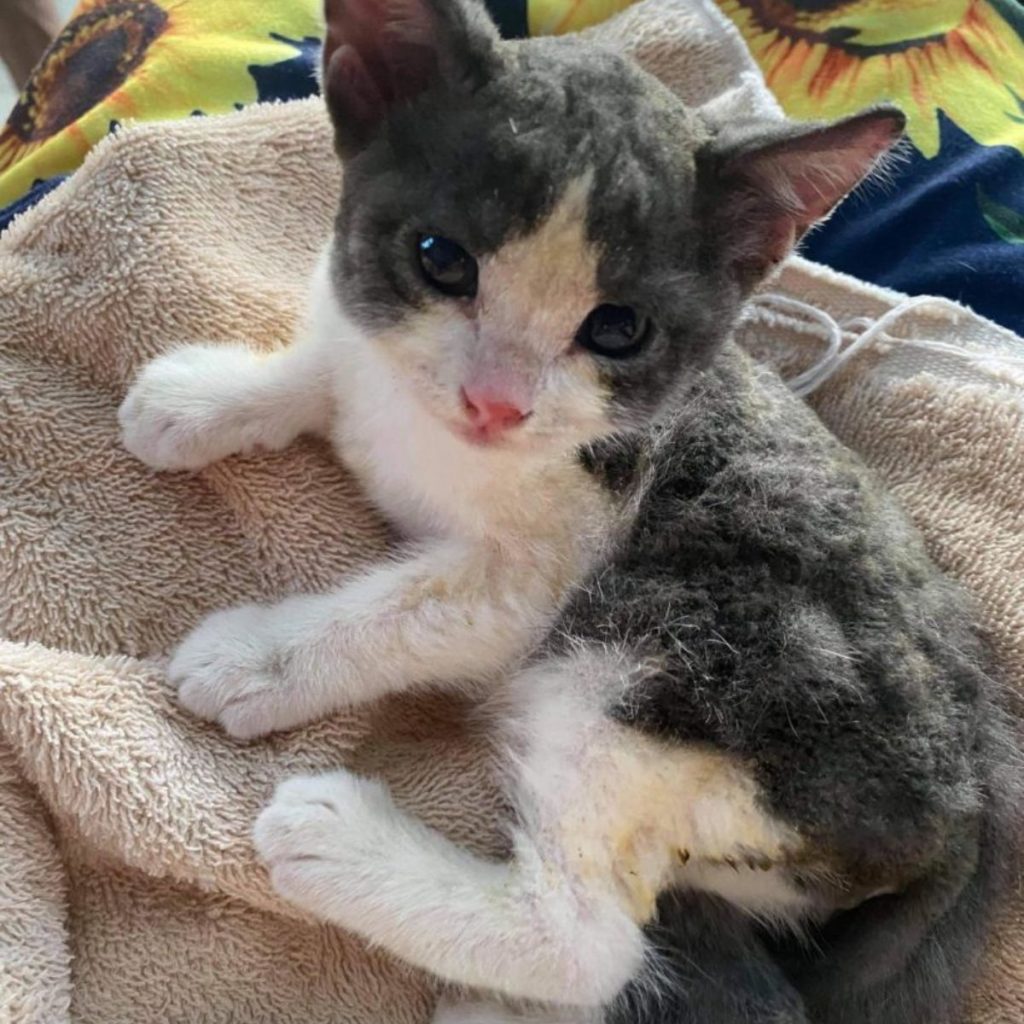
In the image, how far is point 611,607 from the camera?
138cm

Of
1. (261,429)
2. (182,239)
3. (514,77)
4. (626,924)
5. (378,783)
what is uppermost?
(514,77)

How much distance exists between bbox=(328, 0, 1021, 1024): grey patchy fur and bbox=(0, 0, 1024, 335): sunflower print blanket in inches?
30.7

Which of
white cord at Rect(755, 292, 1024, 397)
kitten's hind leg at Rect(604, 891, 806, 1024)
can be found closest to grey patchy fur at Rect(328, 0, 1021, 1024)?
kitten's hind leg at Rect(604, 891, 806, 1024)

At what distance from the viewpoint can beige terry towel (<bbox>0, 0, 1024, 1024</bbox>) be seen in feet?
4.22

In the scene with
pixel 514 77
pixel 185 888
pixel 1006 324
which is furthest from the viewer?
pixel 1006 324

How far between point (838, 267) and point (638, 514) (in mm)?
931

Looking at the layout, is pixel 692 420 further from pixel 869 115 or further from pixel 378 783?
pixel 378 783

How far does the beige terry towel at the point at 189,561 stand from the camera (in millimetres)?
1287

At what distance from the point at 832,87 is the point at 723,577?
1.24 metres

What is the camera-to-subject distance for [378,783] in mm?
1389

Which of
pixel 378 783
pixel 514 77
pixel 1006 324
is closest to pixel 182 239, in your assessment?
pixel 514 77

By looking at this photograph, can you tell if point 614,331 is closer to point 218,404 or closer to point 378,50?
point 378,50

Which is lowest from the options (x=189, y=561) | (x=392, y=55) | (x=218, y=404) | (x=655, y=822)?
(x=655, y=822)

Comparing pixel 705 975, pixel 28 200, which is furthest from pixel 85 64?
pixel 705 975
